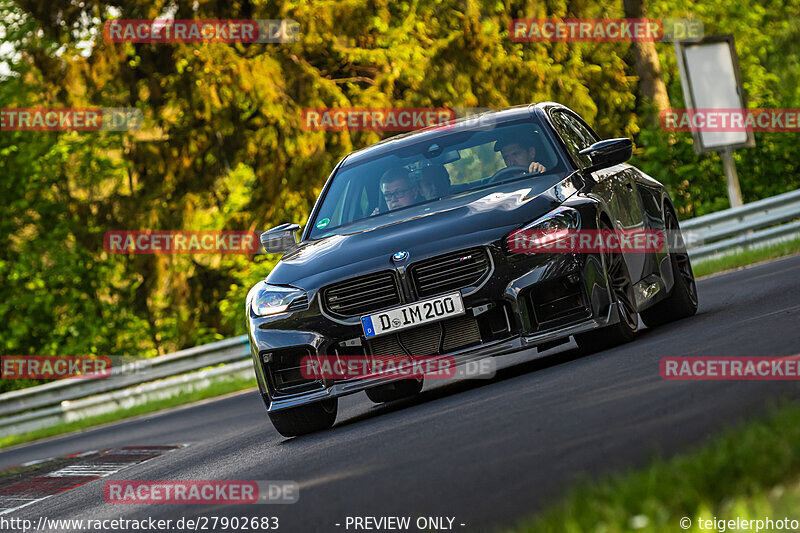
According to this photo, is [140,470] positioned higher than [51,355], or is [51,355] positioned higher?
[140,470]

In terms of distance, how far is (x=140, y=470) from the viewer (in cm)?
975

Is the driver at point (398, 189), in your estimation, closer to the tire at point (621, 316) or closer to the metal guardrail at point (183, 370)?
the tire at point (621, 316)

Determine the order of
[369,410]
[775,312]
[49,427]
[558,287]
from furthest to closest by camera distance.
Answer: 1. [49,427]
2. [369,410]
3. [775,312]
4. [558,287]

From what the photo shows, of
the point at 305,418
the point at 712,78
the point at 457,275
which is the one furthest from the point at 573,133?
the point at 712,78

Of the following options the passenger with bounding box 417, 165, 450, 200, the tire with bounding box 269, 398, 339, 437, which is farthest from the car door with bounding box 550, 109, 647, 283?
the tire with bounding box 269, 398, 339, 437

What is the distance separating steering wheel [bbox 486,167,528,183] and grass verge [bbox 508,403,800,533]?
4.57 metres

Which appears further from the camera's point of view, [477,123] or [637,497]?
[477,123]

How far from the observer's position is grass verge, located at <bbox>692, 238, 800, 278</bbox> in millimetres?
17000

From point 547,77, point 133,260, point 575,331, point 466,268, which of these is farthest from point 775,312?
point 133,260

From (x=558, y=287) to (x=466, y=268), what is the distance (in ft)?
1.86

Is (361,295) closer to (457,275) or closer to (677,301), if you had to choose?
(457,275)

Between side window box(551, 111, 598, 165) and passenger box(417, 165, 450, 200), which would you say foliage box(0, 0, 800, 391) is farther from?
passenger box(417, 165, 450, 200)

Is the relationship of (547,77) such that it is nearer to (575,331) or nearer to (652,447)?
(575,331)

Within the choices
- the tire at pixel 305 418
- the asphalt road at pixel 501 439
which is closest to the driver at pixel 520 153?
the asphalt road at pixel 501 439
